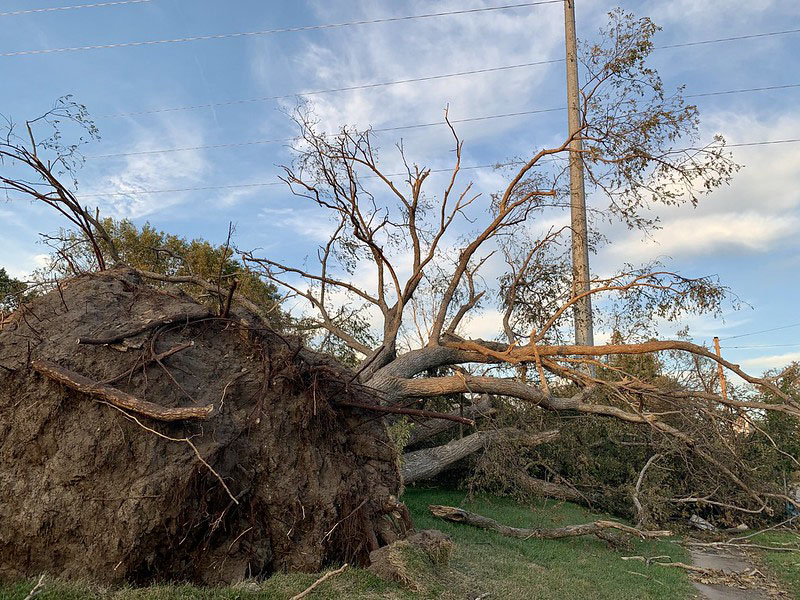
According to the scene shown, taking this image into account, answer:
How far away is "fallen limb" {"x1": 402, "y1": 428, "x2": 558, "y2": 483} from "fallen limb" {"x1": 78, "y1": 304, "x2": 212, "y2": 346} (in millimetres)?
4952

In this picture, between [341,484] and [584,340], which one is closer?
[341,484]

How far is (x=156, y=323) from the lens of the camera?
5.82 m

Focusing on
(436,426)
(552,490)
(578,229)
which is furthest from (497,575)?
(578,229)

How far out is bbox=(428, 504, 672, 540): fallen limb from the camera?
8.55 m

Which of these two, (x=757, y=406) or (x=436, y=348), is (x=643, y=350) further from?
(x=436, y=348)

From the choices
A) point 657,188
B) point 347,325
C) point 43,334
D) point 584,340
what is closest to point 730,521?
point 584,340

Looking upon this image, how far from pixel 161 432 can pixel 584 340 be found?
8.80 m

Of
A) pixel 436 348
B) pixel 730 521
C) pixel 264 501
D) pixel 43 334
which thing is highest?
pixel 436 348

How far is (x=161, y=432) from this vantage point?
16.2ft

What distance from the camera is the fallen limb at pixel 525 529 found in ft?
28.0

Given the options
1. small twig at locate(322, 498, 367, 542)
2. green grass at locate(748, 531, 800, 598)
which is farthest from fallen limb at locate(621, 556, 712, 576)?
small twig at locate(322, 498, 367, 542)

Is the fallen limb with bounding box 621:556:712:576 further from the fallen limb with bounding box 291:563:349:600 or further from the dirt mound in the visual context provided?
the fallen limb with bounding box 291:563:349:600

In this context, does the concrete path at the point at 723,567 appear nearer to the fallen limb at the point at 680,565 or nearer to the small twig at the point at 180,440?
the fallen limb at the point at 680,565

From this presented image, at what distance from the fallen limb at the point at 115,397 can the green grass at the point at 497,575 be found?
1.23 meters
